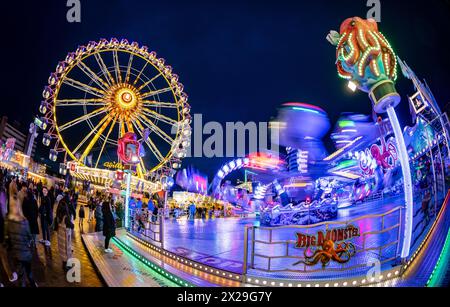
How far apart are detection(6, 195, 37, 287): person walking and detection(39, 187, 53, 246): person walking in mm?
663

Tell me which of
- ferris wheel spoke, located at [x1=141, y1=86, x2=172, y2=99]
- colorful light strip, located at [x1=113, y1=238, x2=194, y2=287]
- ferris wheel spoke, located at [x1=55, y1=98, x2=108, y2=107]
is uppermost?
ferris wheel spoke, located at [x1=141, y1=86, x2=172, y2=99]

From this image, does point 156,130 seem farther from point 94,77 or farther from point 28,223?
point 28,223

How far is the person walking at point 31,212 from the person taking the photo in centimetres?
468

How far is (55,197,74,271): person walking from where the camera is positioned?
5.33 meters

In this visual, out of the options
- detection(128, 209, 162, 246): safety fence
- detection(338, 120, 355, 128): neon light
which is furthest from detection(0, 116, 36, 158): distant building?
detection(338, 120, 355, 128): neon light

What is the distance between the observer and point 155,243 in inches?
261

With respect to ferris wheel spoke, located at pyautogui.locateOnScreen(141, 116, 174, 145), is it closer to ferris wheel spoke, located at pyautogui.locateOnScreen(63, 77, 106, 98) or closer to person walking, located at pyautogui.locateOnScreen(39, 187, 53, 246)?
ferris wheel spoke, located at pyautogui.locateOnScreen(63, 77, 106, 98)

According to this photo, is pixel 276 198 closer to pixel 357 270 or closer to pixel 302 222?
pixel 302 222

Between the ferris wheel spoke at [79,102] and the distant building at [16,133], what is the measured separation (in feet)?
19.4

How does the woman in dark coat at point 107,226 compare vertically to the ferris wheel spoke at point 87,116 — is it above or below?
below

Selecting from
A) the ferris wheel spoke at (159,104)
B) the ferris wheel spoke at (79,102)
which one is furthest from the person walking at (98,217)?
the ferris wheel spoke at (159,104)

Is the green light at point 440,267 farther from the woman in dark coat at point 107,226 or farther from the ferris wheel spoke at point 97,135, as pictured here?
the ferris wheel spoke at point 97,135

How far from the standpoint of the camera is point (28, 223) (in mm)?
4598
